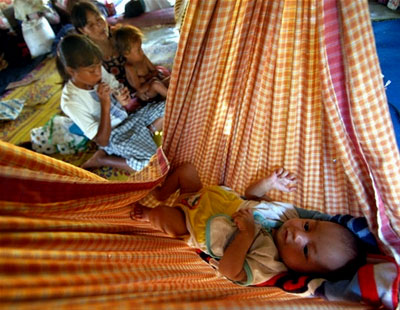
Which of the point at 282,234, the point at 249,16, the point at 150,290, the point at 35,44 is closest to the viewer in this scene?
the point at 150,290

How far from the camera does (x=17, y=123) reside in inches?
88.5

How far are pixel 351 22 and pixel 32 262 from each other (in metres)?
0.64

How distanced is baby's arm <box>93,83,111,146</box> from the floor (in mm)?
2598

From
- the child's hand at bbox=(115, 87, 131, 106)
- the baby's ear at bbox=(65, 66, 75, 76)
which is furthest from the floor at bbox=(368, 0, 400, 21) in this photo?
the baby's ear at bbox=(65, 66, 75, 76)

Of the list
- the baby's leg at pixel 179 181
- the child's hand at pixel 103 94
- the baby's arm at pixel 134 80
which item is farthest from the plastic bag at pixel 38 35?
the baby's leg at pixel 179 181

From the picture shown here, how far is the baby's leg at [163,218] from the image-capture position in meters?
0.89

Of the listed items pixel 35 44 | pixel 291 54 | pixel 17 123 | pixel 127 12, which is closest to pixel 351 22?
pixel 291 54

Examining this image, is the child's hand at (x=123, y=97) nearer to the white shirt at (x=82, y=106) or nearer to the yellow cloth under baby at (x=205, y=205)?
the white shirt at (x=82, y=106)

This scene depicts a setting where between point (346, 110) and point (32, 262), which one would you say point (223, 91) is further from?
point (32, 262)

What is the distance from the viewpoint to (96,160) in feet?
Answer: 5.63

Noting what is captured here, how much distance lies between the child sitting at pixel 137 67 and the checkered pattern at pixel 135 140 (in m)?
0.16

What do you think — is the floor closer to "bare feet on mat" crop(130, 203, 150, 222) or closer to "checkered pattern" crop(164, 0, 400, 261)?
"checkered pattern" crop(164, 0, 400, 261)

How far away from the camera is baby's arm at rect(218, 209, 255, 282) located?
2.64ft

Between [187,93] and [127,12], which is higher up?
[127,12]
